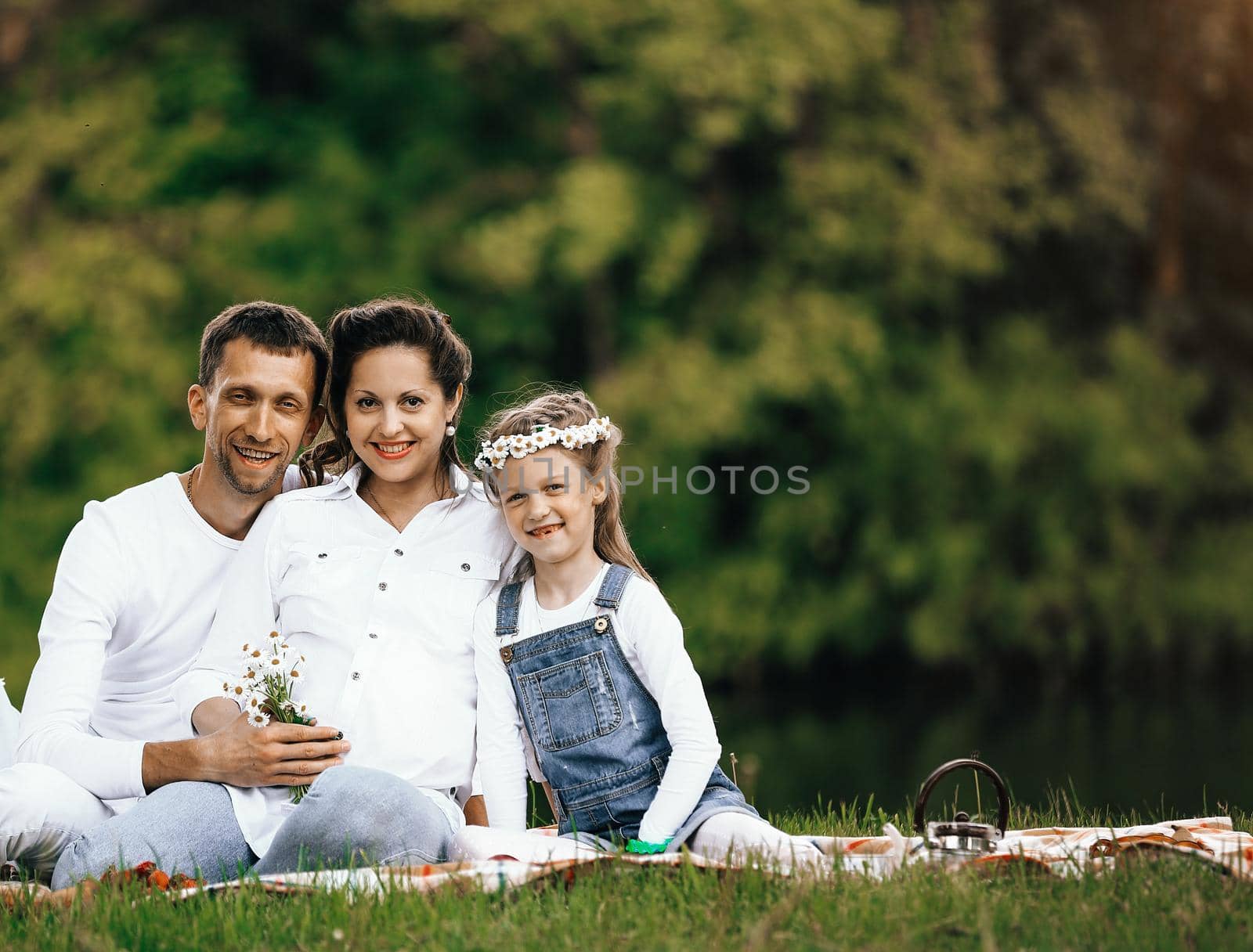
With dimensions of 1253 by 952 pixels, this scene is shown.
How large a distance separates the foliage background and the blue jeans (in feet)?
25.9

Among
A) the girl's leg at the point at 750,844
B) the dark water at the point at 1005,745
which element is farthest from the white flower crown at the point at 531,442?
the dark water at the point at 1005,745

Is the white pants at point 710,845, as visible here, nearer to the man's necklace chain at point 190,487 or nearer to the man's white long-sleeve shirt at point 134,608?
the man's white long-sleeve shirt at point 134,608

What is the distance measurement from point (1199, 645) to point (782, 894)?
33.7ft

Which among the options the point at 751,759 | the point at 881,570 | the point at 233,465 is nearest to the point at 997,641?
the point at 881,570

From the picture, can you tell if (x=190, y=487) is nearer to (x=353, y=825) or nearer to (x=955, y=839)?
(x=353, y=825)

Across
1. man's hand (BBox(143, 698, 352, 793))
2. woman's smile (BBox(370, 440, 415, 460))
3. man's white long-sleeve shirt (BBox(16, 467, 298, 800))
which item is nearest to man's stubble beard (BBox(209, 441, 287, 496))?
man's white long-sleeve shirt (BBox(16, 467, 298, 800))

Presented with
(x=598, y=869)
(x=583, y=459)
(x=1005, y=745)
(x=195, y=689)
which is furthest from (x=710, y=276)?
(x=598, y=869)

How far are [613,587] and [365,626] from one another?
54cm

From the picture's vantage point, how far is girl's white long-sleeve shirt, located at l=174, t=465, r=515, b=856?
2801 mm

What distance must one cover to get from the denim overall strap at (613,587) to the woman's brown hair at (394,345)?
44 cm

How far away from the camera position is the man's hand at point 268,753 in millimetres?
2684

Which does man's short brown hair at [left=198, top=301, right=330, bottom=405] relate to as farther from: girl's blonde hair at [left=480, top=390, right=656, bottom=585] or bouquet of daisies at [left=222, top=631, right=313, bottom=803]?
bouquet of daisies at [left=222, top=631, right=313, bottom=803]

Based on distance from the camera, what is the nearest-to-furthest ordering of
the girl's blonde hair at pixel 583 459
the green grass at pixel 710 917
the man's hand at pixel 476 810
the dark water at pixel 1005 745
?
the green grass at pixel 710 917 → the man's hand at pixel 476 810 → the girl's blonde hair at pixel 583 459 → the dark water at pixel 1005 745

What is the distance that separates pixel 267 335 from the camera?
9.98ft
